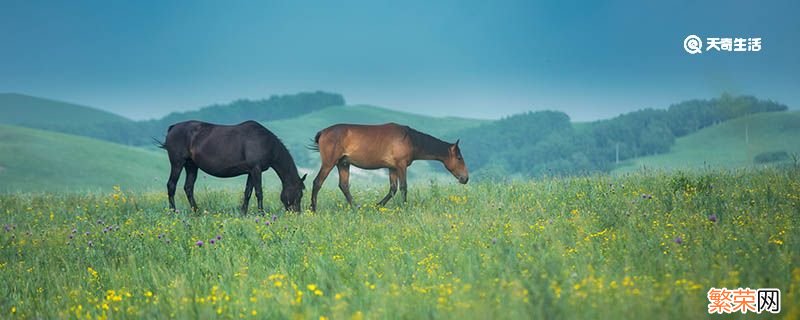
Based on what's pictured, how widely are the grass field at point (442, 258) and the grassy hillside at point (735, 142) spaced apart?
83141 mm

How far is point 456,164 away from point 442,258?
8.26 metres

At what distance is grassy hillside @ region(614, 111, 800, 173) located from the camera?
95125 mm

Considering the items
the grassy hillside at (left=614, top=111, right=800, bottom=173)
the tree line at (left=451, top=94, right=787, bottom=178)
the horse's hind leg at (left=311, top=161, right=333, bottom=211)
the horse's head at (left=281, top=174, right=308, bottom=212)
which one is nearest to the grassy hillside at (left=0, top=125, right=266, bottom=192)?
the tree line at (left=451, top=94, right=787, bottom=178)

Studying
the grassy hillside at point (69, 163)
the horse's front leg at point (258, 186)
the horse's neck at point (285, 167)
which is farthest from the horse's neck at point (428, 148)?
the grassy hillside at point (69, 163)

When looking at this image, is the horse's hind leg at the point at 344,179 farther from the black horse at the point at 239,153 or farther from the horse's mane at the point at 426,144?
the horse's mane at the point at 426,144

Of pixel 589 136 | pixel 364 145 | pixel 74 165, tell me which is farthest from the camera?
pixel 589 136

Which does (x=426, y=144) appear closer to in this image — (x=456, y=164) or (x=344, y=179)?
(x=456, y=164)

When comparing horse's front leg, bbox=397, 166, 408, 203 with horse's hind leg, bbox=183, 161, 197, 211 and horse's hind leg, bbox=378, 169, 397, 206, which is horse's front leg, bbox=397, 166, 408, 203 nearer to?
horse's hind leg, bbox=378, 169, 397, 206

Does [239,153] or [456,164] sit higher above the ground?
[239,153]

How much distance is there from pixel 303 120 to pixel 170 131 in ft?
509

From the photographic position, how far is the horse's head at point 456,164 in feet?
56.4

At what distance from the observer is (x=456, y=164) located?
17297mm

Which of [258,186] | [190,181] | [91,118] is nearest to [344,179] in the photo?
[258,186]

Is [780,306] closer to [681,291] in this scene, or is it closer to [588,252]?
[681,291]
